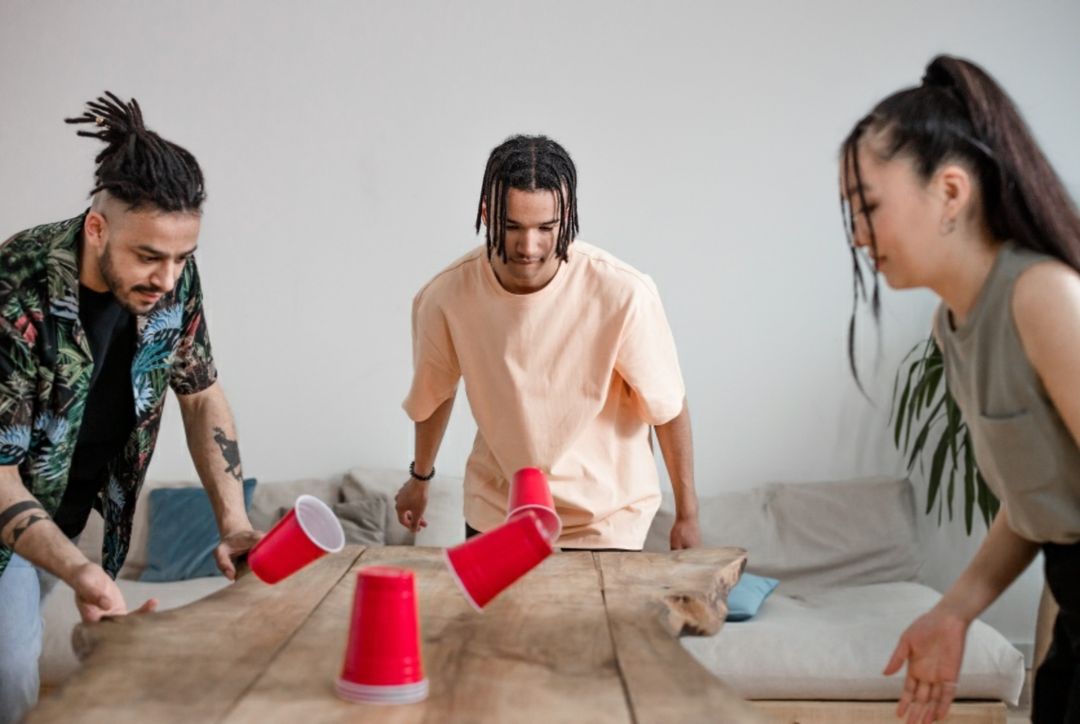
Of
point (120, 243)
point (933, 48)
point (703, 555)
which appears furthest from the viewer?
point (933, 48)

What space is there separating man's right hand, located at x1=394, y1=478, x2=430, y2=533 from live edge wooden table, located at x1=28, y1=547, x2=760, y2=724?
0.62 meters

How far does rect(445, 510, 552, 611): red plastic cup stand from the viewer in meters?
1.35

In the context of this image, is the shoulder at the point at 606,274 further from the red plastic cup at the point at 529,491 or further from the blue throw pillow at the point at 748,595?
the blue throw pillow at the point at 748,595

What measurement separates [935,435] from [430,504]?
5.80 feet

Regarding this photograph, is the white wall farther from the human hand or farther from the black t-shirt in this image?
the human hand

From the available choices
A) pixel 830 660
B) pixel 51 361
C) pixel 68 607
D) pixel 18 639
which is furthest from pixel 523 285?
pixel 68 607

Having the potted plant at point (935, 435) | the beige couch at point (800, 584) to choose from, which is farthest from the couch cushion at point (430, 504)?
the potted plant at point (935, 435)

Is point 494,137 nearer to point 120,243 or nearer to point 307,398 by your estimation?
point 307,398

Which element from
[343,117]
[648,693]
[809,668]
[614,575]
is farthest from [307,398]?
[648,693]

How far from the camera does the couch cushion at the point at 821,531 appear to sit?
3.89 m

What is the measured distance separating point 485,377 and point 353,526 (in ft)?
5.95

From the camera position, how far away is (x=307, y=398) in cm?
427

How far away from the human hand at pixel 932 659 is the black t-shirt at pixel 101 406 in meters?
1.27

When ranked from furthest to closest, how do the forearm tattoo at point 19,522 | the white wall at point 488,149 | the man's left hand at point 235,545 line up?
the white wall at point 488,149 < the man's left hand at point 235,545 < the forearm tattoo at point 19,522
